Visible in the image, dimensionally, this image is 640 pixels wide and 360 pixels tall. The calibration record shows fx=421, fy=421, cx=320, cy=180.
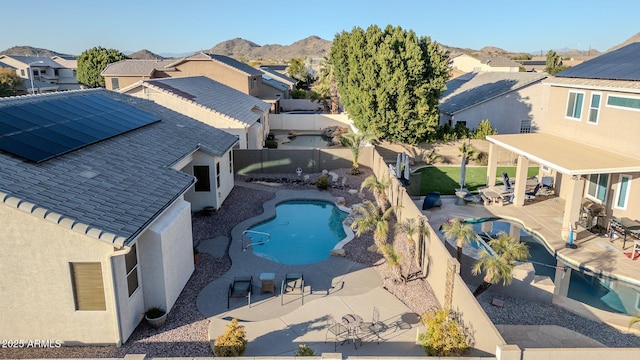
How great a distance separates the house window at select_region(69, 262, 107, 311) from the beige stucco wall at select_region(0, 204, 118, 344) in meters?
0.11

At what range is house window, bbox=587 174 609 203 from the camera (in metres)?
20.5

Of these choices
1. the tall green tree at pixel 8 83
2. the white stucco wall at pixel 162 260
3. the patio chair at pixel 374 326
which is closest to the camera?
the patio chair at pixel 374 326

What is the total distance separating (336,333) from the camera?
11.6 meters

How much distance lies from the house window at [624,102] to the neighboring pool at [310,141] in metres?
26.3

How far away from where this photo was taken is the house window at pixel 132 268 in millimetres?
11570

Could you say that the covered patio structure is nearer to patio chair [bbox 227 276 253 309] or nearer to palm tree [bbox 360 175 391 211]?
palm tree [bbox 360 175 391 211]

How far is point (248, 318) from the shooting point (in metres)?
12.7

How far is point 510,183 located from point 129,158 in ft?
72.9

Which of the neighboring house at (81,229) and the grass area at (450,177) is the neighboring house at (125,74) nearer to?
the grass area at (450,177)

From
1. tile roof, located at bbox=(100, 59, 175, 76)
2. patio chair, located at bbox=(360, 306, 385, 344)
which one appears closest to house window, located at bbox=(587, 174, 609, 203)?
patio chair, located at bbox=(360, 306, 385, 344)

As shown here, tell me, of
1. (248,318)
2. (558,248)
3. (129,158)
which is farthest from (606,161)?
(129,158)

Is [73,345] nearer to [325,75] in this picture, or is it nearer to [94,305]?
[94,305]

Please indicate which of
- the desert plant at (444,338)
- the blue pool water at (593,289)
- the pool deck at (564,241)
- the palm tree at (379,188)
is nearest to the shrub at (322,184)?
the palm tree at (379,188)

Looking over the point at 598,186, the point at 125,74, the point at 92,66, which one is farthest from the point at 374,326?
the point at 92,66
